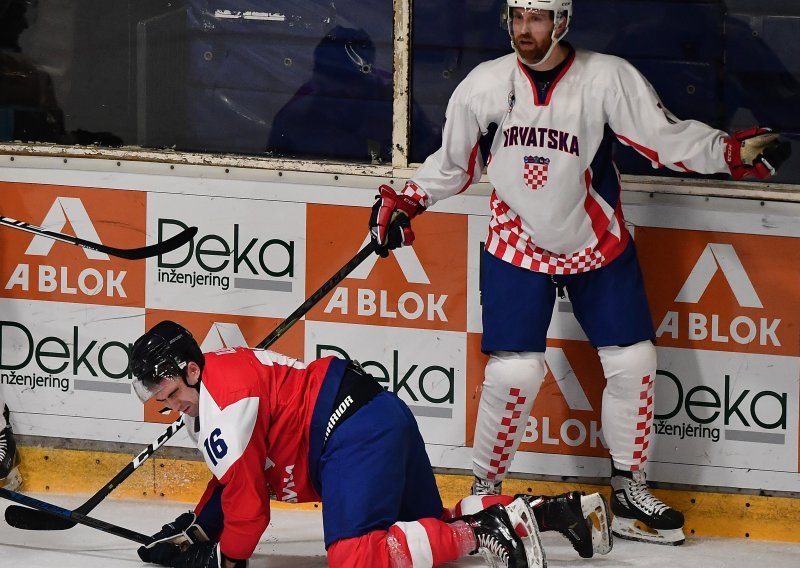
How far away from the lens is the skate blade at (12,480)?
4477mm

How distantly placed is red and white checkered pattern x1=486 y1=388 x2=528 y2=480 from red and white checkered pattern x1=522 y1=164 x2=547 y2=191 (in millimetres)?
545

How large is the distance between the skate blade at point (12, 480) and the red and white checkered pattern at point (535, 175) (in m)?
1.81

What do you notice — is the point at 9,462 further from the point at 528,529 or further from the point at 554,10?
the point at 554,10

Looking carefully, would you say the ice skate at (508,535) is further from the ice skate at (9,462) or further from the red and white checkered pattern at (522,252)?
the ice skate at (9,462)

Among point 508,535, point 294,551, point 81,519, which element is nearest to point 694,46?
point 508,535

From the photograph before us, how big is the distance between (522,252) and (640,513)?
78 cm

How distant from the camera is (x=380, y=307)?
14.2 ft

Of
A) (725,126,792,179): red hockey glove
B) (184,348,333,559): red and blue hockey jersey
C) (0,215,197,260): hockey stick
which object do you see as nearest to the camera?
(184,348,333,559): red and blue hockey jersey

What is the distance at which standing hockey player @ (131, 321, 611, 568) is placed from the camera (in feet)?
11.5

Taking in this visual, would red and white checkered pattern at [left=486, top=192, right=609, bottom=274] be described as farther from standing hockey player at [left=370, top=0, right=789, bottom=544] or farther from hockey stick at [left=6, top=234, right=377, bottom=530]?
hockey stick at [left=6, top=234, right=377, bottom=530]

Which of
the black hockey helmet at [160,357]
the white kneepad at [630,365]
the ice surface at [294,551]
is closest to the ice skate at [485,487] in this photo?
the ice surface at [294,551]

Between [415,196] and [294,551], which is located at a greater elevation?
[415,196]

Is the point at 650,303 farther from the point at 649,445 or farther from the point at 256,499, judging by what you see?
the point at 256,499

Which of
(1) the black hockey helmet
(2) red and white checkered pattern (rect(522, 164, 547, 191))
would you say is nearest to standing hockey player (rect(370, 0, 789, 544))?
(2) red and white checkered pattern (rect(522, 164, 547, 191))
